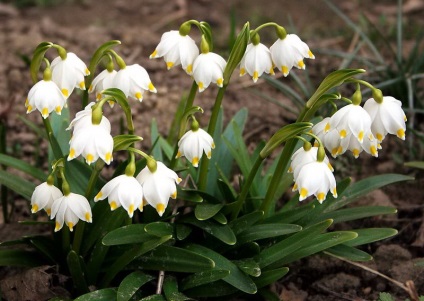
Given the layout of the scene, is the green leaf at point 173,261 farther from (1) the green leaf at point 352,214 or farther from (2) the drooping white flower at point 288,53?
(2) the drooping white flower at point 288,53

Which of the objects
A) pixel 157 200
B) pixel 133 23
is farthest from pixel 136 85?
pixel 133 23

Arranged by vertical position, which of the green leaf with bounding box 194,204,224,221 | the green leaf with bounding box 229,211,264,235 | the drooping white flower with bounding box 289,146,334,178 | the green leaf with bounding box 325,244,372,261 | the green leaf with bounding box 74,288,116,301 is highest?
the drooping white flower with bounding box 289,146,334,178

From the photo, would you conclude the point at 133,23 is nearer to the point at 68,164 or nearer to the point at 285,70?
the point at 68,164

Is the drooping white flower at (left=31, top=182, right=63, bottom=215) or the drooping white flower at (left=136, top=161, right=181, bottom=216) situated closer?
the drooping white flower at (left=136, top=161, right=181, bottom=216)

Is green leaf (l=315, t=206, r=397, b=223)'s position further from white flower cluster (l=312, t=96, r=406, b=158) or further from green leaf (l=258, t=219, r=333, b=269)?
white flower cluster (l=312, t=96, r=406, b=158)

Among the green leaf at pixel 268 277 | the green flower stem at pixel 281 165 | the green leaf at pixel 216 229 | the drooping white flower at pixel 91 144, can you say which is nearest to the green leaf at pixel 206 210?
the green leaf at pixel 216 229

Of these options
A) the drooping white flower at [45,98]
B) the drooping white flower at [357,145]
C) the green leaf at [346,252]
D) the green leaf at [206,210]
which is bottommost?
the green leaf at [346,252]

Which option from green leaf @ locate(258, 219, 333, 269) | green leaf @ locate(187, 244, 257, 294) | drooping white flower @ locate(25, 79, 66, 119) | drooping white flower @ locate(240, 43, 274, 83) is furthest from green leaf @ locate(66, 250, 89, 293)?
drooping white flower @ locate(240, 43, 274, 83)
